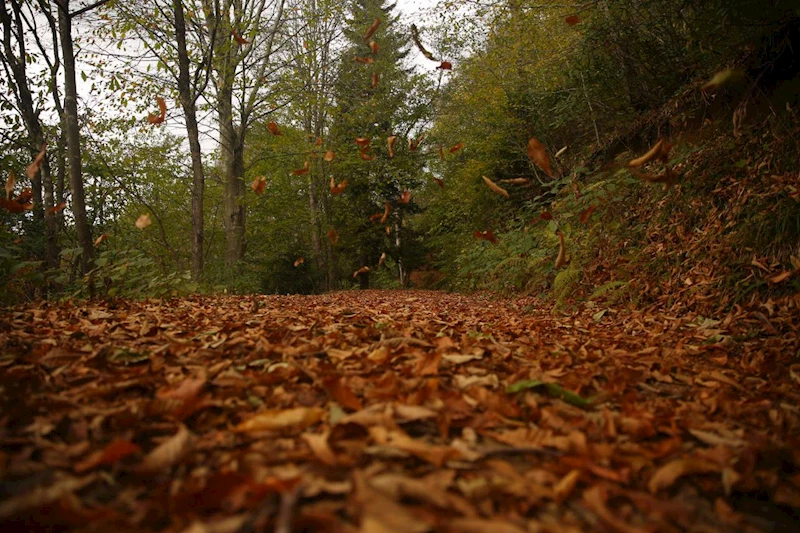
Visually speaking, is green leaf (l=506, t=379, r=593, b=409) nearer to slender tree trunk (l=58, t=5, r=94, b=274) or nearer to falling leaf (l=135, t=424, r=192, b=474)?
falling leaf (l=135, t=424, r=192, b=474)

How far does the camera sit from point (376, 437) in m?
1.11

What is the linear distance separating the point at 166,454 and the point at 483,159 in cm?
1037

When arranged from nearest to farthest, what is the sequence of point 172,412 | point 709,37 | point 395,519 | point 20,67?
point 395,519, point 172,412, point 709,37, point 20,67

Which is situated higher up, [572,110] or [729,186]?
[572,110]

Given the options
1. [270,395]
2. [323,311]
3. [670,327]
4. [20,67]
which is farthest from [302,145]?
[270,395]

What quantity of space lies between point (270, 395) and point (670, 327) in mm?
2898

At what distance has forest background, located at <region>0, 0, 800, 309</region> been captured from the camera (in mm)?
3662

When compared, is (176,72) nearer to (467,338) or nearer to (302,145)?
(302,145)

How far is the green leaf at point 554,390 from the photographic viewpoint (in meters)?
1.52

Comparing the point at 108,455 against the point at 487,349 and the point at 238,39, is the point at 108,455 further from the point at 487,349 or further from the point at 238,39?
the point at 238,39

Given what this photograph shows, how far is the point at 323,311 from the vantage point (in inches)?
134

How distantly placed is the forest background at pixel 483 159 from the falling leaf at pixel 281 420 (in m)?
2.19

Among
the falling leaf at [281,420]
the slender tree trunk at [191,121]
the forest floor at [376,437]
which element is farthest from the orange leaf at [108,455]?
the slender tree trunk at [191,121]

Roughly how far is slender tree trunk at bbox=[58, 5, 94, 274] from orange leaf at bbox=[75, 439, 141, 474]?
13.3 feet
